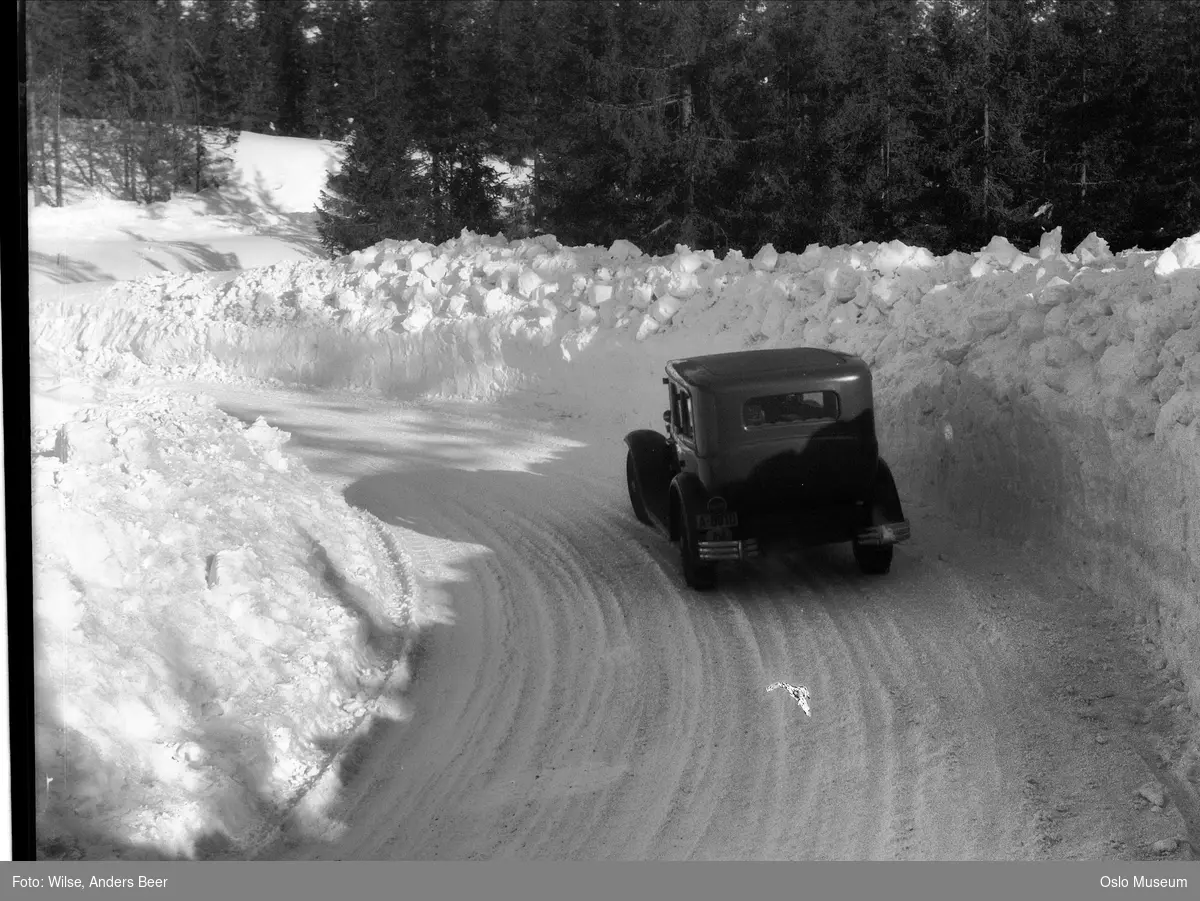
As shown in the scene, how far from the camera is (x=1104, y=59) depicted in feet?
52.3

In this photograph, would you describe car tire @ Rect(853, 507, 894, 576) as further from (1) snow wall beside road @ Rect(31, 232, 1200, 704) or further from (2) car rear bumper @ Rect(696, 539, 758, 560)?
(1) snow wall beside road @ Rect(31, 232, 1200, 704)

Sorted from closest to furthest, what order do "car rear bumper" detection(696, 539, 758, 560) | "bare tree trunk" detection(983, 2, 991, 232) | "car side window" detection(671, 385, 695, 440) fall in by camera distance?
1. "car rear bumper" detection(696, 539, 758, 560)
2. "car side window" detection(671, 385, 695, 440)
3. "bare tree trunk" detection(983, 2, 991, 232)

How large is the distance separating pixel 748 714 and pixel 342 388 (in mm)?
10300

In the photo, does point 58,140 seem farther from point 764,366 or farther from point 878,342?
point 878,342

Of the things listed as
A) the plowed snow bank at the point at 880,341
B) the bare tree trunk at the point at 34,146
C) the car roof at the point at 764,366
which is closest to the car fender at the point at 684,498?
the car roof at the point at 764,366

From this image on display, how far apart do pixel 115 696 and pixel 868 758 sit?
3.93m

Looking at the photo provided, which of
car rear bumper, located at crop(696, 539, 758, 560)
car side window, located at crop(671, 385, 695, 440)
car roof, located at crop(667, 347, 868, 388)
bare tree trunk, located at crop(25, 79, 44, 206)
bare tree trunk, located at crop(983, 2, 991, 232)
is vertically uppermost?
bare tree trunk, located at crop(983, 2, 991, 232)

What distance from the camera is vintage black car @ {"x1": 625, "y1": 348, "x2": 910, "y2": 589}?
339 inches

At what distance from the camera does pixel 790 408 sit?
28.7 feet

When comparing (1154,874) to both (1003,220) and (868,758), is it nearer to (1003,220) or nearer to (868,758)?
(868,758)

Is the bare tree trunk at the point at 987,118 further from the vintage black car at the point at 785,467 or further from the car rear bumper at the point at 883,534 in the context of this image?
the car rear bumper at the point at 883,534

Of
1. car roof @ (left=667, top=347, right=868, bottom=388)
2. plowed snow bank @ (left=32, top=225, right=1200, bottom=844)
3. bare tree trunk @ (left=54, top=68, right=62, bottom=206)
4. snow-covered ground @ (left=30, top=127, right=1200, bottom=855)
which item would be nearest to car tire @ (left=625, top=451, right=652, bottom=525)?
car roof @ (left=667, top=347, right=868, bottom=388)

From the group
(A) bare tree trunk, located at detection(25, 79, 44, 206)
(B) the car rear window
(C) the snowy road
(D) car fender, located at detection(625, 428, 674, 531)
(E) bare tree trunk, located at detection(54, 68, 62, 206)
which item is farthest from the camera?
(D) car fender, located at detection(625, 428, 674, 531)

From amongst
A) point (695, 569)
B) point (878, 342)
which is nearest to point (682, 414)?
point (695, 569)
